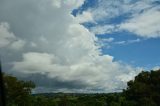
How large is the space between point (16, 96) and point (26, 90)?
2266 mm

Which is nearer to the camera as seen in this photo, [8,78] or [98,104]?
[8,78]

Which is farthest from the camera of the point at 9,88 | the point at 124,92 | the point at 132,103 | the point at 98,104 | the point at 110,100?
Result: the point at 110,100

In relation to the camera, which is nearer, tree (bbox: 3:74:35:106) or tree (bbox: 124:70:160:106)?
tree (bbox: 3:74:35:106)

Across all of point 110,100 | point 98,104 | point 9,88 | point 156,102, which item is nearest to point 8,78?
point 9,88

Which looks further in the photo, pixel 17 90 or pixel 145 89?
pixel 145 89

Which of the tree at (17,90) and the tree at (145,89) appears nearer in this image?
the tree at (17,90)

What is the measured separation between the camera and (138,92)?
7594cm

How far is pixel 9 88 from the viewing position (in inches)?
2574

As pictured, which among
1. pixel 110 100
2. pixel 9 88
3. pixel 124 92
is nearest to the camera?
pixel 9 88

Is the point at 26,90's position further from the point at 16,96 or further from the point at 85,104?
the point at 85,104

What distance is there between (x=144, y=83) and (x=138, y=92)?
2.29 meters

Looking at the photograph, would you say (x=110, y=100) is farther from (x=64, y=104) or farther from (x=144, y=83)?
(x=144, y=83)

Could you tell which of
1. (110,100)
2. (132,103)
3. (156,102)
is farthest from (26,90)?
(110,100)

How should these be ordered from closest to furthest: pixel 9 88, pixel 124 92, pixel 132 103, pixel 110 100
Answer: pixel 9 88
pixel 132 103
pixel 124 92
pixel 110 100
